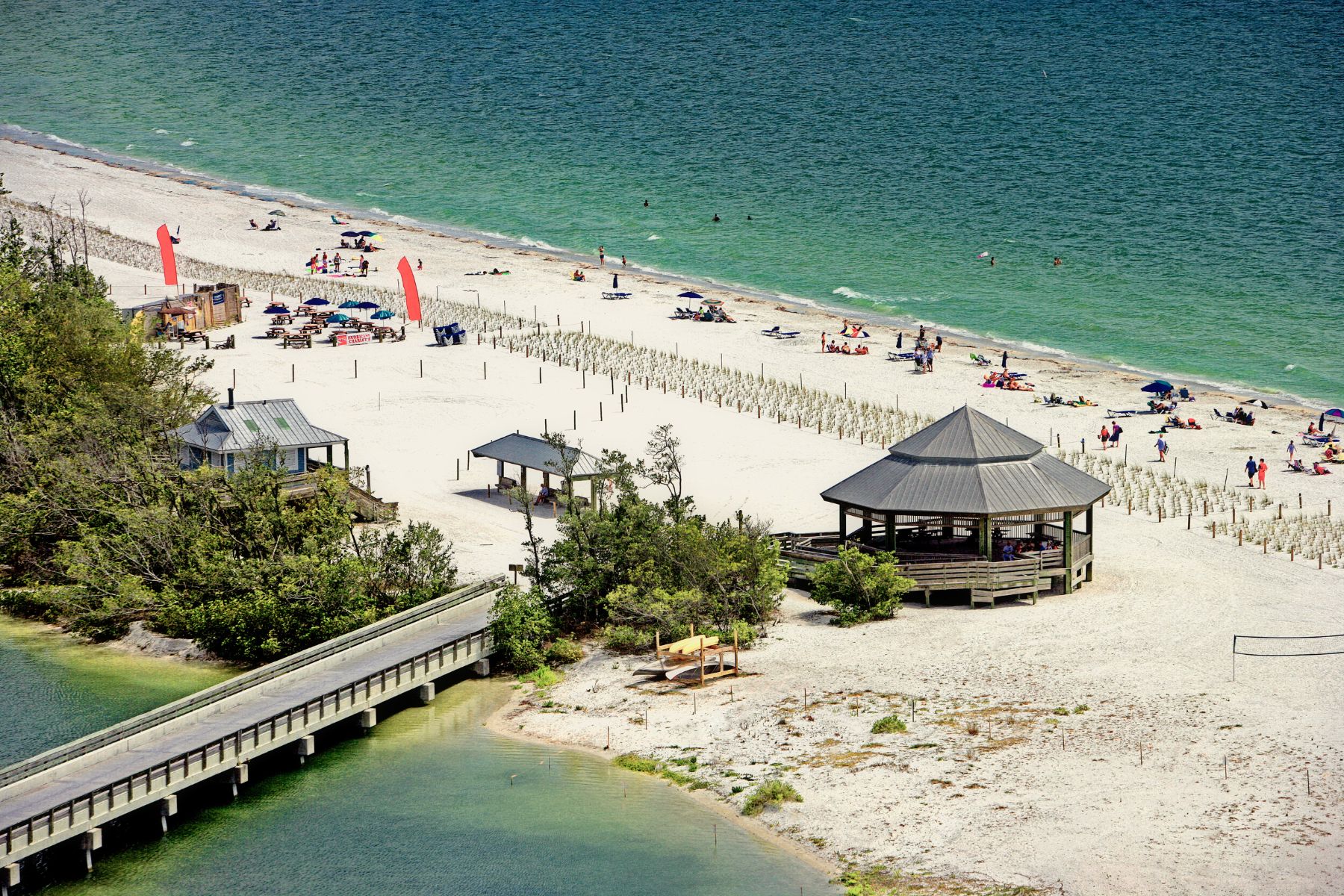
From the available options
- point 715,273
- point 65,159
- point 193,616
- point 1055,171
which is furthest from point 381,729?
point 65,159

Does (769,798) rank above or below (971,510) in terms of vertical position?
below

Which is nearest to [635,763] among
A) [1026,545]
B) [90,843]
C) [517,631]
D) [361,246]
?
[517,631]

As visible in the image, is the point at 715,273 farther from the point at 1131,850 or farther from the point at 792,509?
the point at 1131,850

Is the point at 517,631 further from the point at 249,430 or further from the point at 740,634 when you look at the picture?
the point at 249,430

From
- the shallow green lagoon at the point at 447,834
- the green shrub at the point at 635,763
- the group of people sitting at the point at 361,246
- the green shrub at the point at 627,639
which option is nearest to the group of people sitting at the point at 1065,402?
the green shrub at the point at 627,639

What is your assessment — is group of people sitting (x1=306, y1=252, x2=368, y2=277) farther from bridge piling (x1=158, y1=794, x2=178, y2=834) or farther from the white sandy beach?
bridge piling (x1=158, y1=794, x2=178, y2=834)

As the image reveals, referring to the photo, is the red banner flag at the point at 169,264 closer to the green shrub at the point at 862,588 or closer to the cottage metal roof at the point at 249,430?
the cottage metal roof at the point at 249,430
